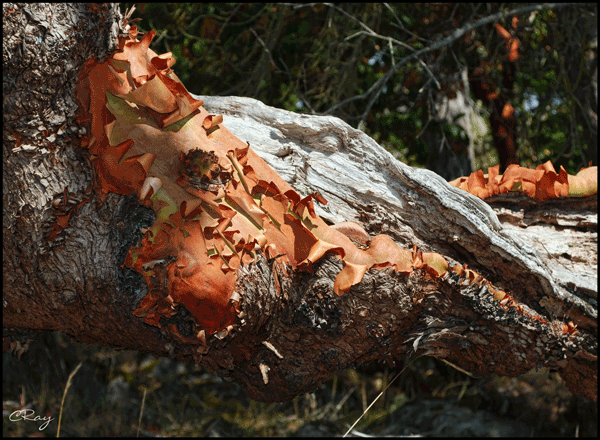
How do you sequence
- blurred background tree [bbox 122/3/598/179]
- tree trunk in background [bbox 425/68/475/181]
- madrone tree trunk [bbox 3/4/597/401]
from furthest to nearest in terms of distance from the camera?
1. tree trunk in background [bbox 425/68/475/181]
2. blurred background tree [bbox 122/3/598/179]
3. madrone tree trunk [bbox 3/4/597/401]

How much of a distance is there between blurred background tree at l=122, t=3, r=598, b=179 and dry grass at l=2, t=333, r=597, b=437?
1693 mm

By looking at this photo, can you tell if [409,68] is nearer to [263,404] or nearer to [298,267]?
[298,267]

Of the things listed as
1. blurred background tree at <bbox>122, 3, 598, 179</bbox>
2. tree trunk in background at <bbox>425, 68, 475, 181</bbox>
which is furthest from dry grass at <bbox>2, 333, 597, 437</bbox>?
blurred background tree at <bbox>122, 3, 598, 179</bbox>

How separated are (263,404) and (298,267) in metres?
2.74

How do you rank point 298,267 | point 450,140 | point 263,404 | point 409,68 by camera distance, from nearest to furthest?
point 298,267, point 409,68, point 450,140, point 263,404

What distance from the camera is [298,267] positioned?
1.41 meters

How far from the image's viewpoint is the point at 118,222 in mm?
1327

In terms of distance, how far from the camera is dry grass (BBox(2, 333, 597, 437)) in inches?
131

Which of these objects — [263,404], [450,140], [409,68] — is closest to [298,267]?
[409,68]

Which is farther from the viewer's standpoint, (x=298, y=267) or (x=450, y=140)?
(x=450, y=140)

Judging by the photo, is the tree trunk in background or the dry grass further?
the tree trunk in background

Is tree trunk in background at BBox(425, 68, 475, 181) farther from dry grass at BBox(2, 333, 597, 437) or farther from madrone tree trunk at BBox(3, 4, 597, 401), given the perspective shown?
madrone tree trunk at BBox(3, 4, 597, 401)

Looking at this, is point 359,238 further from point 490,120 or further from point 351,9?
point 490,120

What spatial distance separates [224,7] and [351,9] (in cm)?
91
